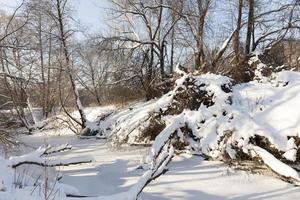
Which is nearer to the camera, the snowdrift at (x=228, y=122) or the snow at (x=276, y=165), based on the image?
the snow at (x=276, y=165)

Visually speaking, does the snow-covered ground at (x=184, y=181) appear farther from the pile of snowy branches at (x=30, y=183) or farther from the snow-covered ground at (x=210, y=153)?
the pile of snowy branches at (x=30, y=183)

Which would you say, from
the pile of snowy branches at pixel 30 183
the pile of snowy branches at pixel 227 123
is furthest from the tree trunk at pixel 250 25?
the pile of snowy branches at pixel 30 183

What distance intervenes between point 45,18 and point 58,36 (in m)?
0.93

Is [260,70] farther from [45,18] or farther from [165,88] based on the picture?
[45,18]

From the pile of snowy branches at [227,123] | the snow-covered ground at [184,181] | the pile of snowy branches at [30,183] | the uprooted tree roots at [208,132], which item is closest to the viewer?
the pile of snowy branches at [30,183]

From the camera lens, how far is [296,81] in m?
10.4

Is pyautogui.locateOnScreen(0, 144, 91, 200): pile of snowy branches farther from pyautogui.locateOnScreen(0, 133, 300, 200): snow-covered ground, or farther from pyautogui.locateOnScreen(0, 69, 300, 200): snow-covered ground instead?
pyautogui.locateOnScreen(0, 133, 300, 200): snow-covered ground

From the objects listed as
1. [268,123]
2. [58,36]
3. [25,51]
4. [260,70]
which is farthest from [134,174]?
[58,36]

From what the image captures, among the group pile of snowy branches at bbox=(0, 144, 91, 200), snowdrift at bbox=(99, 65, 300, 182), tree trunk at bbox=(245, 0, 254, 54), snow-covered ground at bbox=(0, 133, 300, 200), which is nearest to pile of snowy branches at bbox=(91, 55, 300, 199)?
snowdrift at bbox=(99, 65, 300, 182)

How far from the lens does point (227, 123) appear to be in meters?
10.0

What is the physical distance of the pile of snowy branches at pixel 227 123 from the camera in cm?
884

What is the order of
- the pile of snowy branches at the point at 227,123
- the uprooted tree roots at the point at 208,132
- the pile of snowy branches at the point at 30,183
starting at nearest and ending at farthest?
the pile of snowy branches at the point at 30,183 → the uprooted tree roots at the point at 208,132 → the pile of snowy branches at the point at 227,123

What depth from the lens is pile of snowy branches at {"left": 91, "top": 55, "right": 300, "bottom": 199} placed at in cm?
884

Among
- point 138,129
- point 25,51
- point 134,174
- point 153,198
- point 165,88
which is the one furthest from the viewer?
point 165,88
